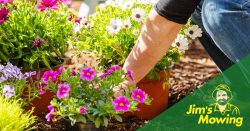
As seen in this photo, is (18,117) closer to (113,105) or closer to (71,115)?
(71,115)

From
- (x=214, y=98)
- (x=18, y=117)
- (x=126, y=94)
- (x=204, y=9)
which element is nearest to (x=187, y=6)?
(x=204, y=9)

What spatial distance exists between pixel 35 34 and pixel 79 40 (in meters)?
0.34

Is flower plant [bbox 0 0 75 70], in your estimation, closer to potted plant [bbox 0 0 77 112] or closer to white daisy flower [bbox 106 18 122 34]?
potted plant [bbox 0 0 77 112]

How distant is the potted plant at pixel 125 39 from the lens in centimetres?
286

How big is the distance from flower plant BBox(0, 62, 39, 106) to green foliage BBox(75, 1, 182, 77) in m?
0.42

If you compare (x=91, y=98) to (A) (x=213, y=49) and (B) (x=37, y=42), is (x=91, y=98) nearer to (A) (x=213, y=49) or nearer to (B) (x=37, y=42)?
(B) (x=37, y=42)

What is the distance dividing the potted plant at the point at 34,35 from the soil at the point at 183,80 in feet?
0.46

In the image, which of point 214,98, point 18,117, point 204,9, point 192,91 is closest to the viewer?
point 18,117

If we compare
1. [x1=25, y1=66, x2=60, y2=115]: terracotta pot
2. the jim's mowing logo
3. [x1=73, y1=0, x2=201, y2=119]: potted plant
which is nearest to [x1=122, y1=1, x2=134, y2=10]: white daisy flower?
[x1=73, y1=0, x2=201, y2=119]: potted plant

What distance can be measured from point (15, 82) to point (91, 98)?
38cm

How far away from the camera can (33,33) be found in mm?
2791

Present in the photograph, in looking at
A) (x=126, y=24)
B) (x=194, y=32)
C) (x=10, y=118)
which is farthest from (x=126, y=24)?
(x=10, y=118)

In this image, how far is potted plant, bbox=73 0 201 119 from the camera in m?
2.86

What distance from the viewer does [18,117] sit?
7.66ft
